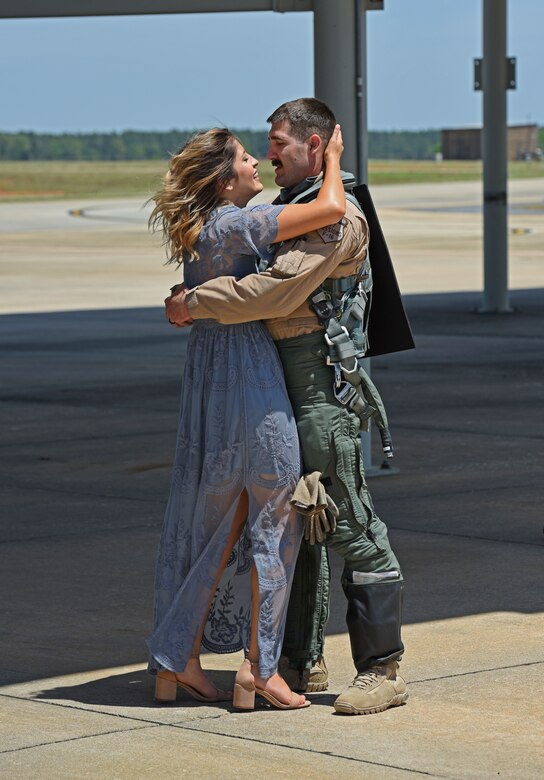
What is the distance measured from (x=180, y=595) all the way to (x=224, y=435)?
56cm

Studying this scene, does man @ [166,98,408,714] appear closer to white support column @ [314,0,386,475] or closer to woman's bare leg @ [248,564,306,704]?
woman's bare leg @ [248,564,306,704]

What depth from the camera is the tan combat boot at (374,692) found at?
5582mm

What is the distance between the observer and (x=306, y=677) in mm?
5879

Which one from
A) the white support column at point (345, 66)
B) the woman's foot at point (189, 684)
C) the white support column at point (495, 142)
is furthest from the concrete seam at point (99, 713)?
the white support column at point (495, 142)

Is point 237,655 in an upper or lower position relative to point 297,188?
lower

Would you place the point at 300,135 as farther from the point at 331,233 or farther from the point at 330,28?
the point at 330,28

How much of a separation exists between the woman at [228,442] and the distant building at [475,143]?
145 metres

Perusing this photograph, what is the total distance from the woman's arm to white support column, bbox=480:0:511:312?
1657 centimetres

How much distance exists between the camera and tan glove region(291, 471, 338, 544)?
5.51m

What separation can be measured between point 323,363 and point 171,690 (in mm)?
1220

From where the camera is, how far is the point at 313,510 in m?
5.51

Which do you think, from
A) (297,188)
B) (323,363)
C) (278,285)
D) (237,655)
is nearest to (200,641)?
(237,655)

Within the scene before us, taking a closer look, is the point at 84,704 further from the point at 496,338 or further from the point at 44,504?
the point at 496,338

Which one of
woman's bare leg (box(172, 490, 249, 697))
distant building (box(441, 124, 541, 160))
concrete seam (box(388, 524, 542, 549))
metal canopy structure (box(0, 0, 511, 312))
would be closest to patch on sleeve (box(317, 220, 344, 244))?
woman's bare leg (box(172, 490, 249, 697))
